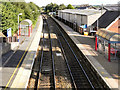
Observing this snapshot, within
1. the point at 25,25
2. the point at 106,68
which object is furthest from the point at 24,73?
the point at 25,25

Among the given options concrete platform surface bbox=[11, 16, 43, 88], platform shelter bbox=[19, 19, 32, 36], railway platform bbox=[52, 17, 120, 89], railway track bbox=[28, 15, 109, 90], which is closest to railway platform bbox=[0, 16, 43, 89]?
concrete platform surface bbox=[11, 16, 43, 88]

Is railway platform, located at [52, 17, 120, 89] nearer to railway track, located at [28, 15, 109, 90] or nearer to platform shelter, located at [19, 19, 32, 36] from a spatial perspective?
railway track, located at [28, 15, 109, 90]

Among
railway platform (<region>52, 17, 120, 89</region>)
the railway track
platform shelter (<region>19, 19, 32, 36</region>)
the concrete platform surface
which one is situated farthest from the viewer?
platform shelter (<region>19, 19, 32, 36</region>)

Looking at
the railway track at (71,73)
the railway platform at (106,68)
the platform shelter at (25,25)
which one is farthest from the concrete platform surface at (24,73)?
the platform shelter at (25,25)

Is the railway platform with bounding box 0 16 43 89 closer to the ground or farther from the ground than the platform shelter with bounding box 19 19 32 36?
closer to the ground

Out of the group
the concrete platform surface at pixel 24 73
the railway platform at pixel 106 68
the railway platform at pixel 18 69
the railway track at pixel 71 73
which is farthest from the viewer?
the railway track at pixel 71 73

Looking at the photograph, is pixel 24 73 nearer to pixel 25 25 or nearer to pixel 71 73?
pixel 71 73

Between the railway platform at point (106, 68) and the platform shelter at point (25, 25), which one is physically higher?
the platform shelter at point (25, 25)

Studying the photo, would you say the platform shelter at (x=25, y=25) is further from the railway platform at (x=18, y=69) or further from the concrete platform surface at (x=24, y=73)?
the concrete platform surface at (x=24, y=73)

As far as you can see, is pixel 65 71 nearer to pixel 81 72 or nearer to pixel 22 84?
pixel 81 72

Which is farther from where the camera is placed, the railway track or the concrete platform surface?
the railway track

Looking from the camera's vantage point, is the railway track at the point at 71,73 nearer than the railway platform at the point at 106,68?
No

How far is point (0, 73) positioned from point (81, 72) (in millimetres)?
7043

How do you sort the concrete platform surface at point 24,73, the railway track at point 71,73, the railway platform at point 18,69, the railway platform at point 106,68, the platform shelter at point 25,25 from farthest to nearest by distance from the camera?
the platform shelter at point 25,25 → the railway track at point 71,73 → the railway platform at point 106,68 → the railway platform at point 18,69 → the concrete platform surface at point 24,73
